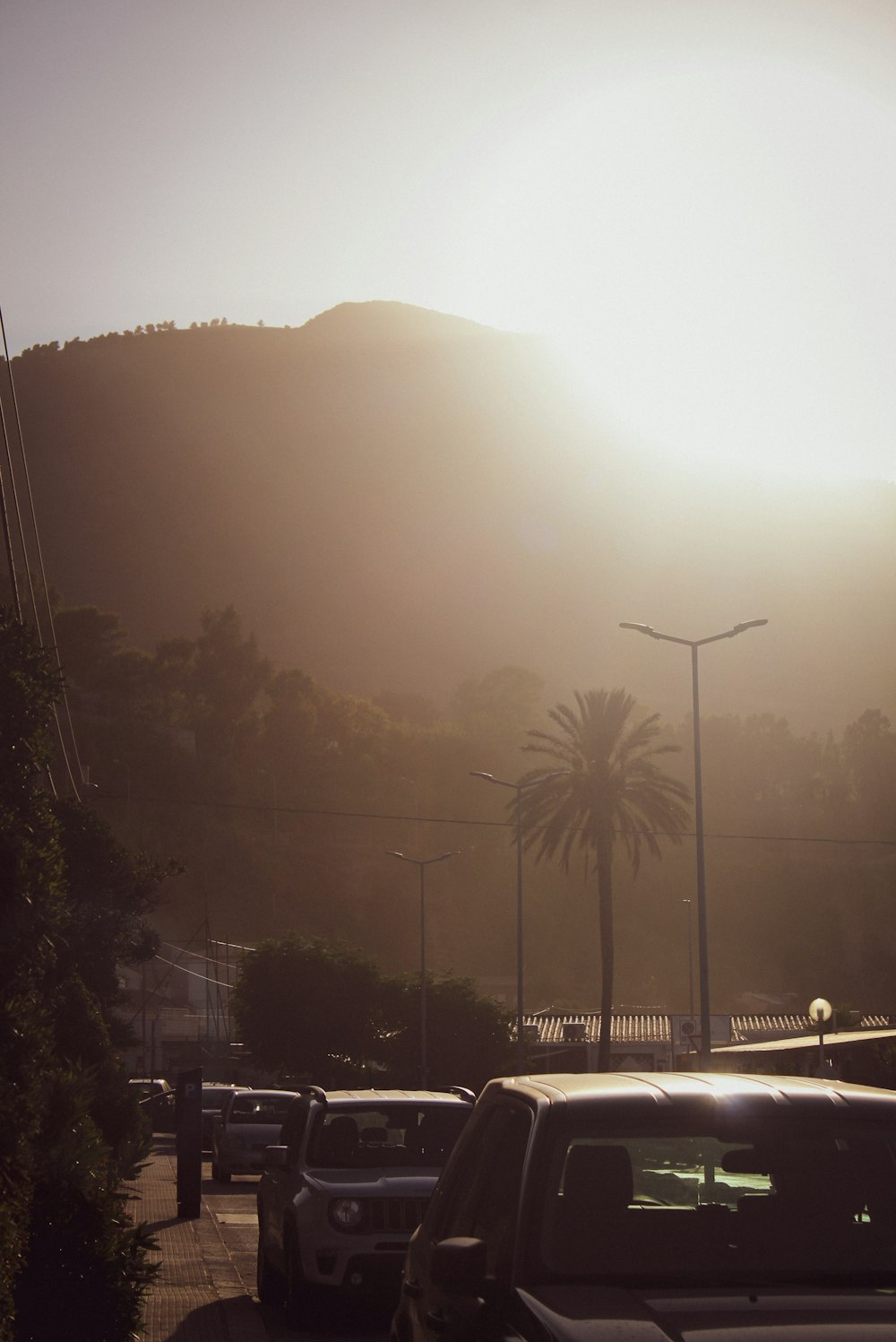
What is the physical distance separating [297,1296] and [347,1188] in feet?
2.72

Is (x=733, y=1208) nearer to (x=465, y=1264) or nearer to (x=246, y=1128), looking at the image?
(x=465, y=1264)

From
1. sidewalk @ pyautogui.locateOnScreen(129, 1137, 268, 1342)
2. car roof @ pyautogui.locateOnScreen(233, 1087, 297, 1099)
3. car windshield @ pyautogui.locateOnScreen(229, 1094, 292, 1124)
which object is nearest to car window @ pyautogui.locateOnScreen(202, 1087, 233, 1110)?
car roof @ pyautogui.locateOnScreen(233, 1087, 297, 1099)

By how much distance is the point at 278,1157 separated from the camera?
12117 mm

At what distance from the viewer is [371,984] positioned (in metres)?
62.0

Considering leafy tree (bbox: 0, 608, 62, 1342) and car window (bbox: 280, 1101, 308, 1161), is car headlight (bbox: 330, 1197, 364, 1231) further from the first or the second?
leafy tree (bbox: 0, 608, 62, 1342)

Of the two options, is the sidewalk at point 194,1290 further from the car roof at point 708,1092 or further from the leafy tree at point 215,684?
the leafy tree at point 215,684

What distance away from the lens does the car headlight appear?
10875 mm

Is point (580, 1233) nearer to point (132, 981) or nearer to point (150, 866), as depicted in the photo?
point (150, 866)

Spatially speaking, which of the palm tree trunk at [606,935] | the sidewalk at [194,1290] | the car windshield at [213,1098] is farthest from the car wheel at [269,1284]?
the palm tree trunk at [606,935]

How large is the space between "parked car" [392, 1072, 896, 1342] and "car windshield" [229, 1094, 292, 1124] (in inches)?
945

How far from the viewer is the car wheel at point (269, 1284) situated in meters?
11.9

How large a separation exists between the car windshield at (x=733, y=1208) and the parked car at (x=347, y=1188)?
21.9ft

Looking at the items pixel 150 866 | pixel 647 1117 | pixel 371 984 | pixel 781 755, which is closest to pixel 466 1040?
pixel 371 984

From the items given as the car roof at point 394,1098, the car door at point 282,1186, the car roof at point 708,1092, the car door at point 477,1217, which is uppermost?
the car roof at point 708,1092
